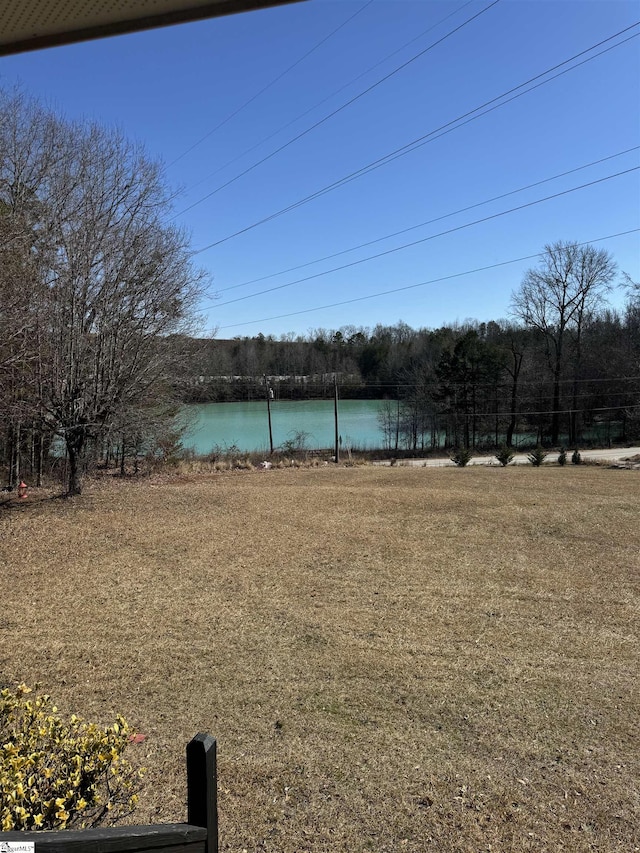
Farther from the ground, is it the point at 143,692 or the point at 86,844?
the point at 86,844

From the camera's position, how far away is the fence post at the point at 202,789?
3.75ft

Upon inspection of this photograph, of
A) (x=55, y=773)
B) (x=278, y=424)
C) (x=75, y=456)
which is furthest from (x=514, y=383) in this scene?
(x=55, y=773)

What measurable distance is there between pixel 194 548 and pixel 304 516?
2.17 meters

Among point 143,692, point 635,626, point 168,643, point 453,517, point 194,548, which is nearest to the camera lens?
point 143,692

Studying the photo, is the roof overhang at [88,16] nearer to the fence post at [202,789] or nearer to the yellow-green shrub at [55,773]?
the fence post at [202,789]

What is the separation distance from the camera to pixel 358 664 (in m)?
3.48

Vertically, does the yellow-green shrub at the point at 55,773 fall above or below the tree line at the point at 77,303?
below

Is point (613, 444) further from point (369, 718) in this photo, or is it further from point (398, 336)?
point (369, 718)

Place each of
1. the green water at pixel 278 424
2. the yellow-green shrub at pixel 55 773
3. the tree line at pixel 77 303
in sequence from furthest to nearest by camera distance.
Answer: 1. the green water at pixel 278 424
2. the tree line at pixel 77 303
3. the yellow-green shrub at pixel 55 773

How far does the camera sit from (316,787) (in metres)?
2.33

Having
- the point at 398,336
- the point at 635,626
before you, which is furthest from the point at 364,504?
the point at 398,336

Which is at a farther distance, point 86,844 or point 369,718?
point 369,718

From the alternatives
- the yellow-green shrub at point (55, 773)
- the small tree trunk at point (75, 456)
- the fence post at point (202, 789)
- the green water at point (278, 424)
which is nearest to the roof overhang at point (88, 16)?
the fence post at point (202, 789)

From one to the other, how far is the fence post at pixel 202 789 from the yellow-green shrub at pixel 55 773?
0.47 meters
